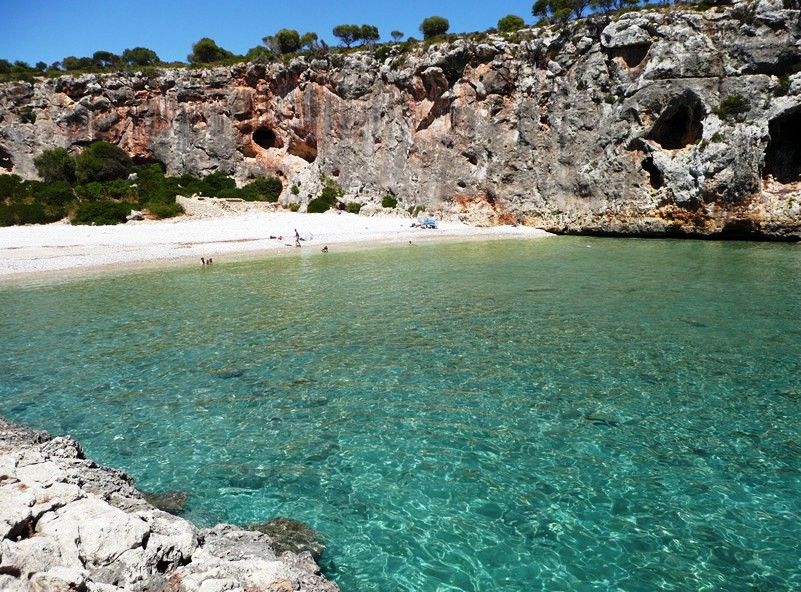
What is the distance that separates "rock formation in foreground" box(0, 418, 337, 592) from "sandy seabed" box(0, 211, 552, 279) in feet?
75.1

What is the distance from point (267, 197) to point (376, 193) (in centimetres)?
1046

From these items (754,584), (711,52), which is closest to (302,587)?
(754,584)

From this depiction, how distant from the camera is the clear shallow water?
4.59 m

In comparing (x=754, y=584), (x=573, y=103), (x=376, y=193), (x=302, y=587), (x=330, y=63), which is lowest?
(x=754, y=584)

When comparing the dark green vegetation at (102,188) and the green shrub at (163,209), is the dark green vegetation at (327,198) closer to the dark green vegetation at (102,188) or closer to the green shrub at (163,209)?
the dark green vegetation at (102,188)

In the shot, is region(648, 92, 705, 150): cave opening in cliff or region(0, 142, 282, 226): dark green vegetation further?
region(0, 142, 282, 226): dark green vegetation

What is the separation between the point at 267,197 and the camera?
47625mm

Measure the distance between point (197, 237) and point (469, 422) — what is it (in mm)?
30077

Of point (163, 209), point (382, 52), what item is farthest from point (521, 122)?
point (163, 209)

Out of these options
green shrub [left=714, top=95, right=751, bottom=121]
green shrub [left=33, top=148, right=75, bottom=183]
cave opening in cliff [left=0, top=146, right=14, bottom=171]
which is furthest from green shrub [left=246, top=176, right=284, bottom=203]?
green shrub [left=714, top=95, right=751, bottom=121]

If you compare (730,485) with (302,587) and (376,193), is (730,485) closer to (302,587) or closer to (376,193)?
(302,587)

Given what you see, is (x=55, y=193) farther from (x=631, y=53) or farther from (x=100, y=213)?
(x=631, y=53)

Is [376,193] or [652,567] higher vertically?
[376,193]

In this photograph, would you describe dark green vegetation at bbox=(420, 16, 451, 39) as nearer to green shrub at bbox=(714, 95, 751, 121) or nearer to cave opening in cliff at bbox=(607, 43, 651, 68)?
cave opening in cliff at bbox=(607, 43, 651, 68)
